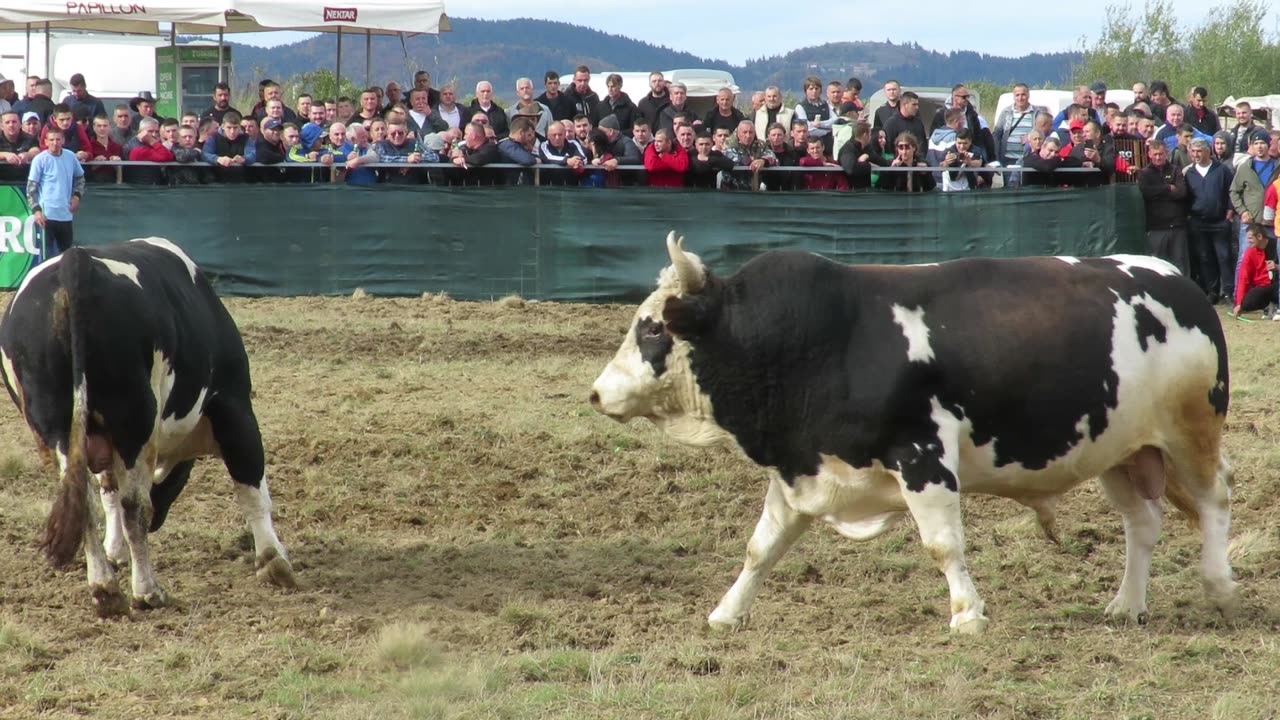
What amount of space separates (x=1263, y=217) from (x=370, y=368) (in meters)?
9.99

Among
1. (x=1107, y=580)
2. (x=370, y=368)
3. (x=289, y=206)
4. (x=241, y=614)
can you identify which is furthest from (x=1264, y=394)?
(x=289, y=206)

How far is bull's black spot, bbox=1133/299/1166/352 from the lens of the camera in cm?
634

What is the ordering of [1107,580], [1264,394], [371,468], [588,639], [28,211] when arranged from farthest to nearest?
[28,211]
[1264,394]
[371,468]
[1107,580]
[588,639]

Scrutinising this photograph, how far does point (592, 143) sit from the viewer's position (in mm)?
17094

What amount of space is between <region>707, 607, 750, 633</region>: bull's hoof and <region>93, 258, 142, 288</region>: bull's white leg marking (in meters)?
2.82

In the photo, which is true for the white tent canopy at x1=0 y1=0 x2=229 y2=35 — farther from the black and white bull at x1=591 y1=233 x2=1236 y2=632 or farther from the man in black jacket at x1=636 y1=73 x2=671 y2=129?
the black and white bull at x1=591 y1=233 x2=1236 y2=632

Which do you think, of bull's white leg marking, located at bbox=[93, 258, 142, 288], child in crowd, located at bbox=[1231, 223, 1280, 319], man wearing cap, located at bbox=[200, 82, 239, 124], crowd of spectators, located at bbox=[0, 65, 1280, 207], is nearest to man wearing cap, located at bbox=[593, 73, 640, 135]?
crowd of spectators, located at bbox=[0, 65, 1280, 207]

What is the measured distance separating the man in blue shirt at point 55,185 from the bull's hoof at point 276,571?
945 cm

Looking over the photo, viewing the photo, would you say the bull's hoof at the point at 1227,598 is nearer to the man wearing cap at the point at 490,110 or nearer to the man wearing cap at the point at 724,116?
the man wearing cap at the point at 724,116

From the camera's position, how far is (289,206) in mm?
16875

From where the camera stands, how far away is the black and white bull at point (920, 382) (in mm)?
6125

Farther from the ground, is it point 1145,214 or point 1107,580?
point 1145,214

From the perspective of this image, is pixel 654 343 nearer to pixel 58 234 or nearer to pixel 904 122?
pixel 58 234

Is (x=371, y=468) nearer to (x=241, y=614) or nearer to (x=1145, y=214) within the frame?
(x=241, y=614)
